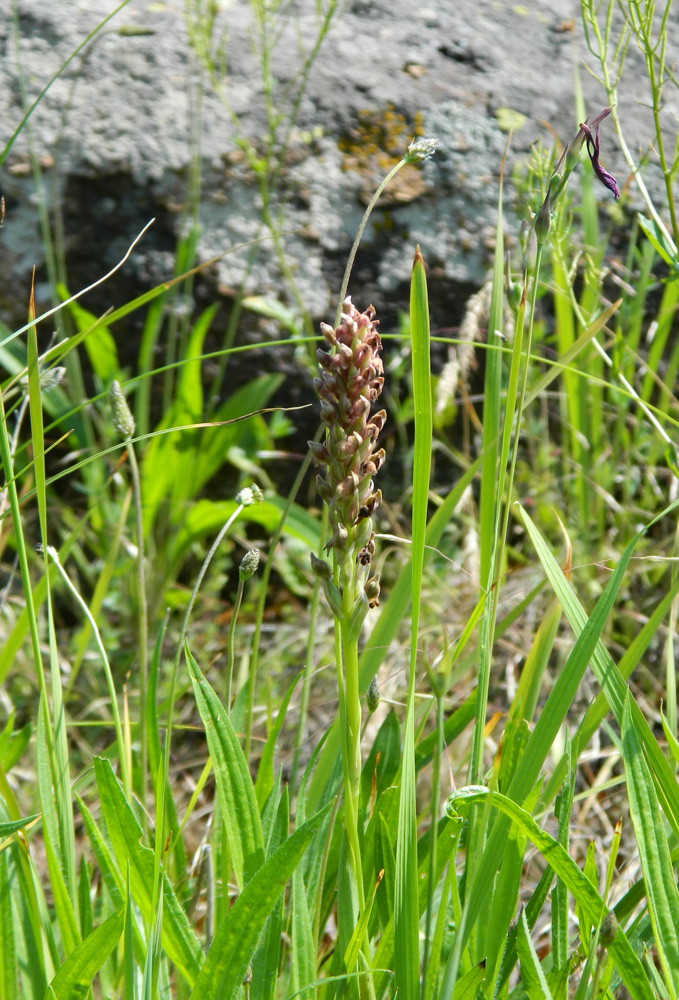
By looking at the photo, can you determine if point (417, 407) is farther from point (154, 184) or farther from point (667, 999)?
point (154, 184)

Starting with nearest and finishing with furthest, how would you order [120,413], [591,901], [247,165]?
[591,901] < [120,413] < [247,165]

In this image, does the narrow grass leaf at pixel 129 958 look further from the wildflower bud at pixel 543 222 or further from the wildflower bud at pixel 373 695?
the wildflower bud at pixel 543 222

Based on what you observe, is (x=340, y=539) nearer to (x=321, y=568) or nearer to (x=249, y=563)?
(x=321, y=568)

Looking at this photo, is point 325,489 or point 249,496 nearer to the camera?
point 325,489

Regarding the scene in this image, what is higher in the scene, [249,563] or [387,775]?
[249,563]

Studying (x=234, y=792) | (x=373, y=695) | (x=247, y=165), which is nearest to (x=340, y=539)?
(x=373, y=695)

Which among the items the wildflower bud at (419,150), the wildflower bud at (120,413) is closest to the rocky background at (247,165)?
the wildflower bud at (120,413)

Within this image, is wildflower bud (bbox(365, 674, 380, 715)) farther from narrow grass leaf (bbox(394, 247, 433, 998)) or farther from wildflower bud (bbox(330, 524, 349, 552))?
wildflower bud (bbox(330, 524, 349, 552))

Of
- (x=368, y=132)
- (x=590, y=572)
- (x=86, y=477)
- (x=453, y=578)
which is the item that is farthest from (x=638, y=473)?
(x=86, y=477)

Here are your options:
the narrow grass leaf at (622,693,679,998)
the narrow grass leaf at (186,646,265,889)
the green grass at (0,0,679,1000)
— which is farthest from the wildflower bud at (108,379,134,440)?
the narrow grass leaf at (622,693,679,998)
